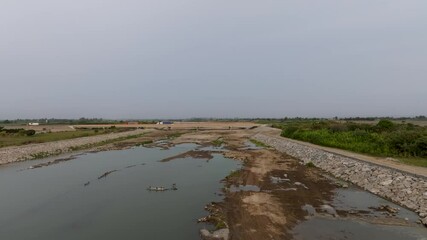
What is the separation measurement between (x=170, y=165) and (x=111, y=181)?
693 cm

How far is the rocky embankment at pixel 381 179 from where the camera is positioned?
14062 mm

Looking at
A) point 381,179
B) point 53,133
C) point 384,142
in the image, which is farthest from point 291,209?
point 53,133

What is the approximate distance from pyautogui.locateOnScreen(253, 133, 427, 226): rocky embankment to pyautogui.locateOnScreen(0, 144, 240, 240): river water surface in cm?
753

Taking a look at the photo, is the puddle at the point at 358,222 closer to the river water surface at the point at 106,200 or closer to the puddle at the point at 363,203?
the puddle at the point at 363,203

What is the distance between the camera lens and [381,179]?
17234 mm

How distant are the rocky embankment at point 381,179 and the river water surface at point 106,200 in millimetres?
7534

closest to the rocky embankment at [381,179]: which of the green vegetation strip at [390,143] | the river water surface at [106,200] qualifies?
the green vegetation strip at [390,143]

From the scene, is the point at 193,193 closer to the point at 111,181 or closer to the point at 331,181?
the point at 111,181

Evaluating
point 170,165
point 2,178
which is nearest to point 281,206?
point 170,165

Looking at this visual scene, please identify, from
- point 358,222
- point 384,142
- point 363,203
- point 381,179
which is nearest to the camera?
point 358,222

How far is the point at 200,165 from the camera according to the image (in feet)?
89.6

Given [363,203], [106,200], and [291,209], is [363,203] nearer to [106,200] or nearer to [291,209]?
[291,209]

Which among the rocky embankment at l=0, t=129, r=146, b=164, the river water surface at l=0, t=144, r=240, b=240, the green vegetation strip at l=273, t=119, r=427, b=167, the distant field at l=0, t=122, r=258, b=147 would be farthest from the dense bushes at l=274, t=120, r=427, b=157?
the distant field at l=0, t=122, r=258, b=147

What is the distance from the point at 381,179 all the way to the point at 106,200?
581 inches
